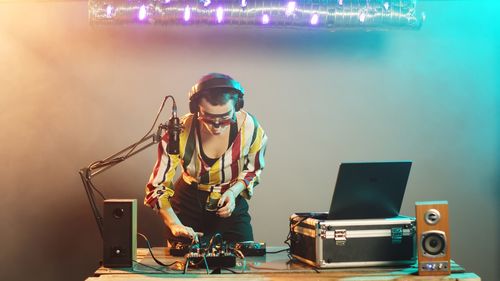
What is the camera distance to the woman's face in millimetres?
3988

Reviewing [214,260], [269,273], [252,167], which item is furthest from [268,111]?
[269,273]

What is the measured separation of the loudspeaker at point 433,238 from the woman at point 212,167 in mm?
1347

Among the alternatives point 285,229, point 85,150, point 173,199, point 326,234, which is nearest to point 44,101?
point 85,150

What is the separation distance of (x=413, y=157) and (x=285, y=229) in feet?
3.79

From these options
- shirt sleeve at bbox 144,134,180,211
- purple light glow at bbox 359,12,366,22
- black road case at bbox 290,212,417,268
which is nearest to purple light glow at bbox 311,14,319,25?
purple light glow at bbox 359,12,366,22

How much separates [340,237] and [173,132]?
1340mm

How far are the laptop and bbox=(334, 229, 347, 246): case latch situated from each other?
3.6 inches

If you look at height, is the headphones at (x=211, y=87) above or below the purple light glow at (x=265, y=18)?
below

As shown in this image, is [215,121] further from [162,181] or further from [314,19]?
[314,19]

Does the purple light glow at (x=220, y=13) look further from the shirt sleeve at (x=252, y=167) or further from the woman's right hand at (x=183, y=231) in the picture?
the woman's right hand at (x=183, y=231)

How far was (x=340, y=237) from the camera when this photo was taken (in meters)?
3.05

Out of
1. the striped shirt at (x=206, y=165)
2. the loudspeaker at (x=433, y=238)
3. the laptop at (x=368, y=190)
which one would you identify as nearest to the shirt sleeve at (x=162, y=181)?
the striped shirt at (x=206, y=165)

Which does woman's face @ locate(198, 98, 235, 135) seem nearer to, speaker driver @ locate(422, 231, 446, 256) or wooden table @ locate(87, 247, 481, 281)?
wooden table @ locate(87, 247, 481, 281)

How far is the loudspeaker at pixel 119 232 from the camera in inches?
122
